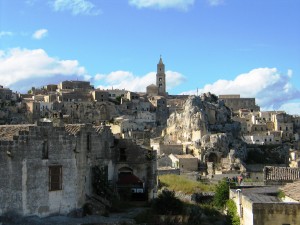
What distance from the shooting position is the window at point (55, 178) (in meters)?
22.0

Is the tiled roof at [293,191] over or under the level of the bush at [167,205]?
over

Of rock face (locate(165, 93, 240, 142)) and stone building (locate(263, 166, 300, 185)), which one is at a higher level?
rock face (locate(165, 93, 240, 142))

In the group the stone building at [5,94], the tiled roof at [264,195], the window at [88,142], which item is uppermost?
the stone building at [5,94]

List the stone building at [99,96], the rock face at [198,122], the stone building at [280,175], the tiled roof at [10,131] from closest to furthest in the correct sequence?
the tiled roof at [10,131], the stone building at [280,175], the rock face at [198,122], the stone building at [99,96]

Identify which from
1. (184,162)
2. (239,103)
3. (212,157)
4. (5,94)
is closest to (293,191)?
(184,162)

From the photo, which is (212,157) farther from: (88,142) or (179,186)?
(88,142)

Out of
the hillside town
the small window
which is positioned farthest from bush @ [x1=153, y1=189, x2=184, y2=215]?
the small window

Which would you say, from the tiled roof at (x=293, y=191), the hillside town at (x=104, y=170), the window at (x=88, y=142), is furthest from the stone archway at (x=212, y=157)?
the window at (x=88, y=142)

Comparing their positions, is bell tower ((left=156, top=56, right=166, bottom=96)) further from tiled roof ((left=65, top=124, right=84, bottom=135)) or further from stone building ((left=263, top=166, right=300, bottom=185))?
tiled roof ((left=65, top=124, right=84, bottom=135))

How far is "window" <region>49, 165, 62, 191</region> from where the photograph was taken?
72.0 feet

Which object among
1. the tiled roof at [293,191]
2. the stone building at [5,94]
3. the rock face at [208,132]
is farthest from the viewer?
the stone building at [5,94]

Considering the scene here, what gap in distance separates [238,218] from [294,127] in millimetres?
98726

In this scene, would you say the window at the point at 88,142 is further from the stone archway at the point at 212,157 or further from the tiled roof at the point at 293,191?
the stone archway at the point at 212,157

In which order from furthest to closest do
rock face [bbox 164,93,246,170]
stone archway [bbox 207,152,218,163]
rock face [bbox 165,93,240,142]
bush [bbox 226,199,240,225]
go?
rock face [bbox 165,93,240,142]
rock face [bbox 164,93,246,170]
stone archway [bbox 207,152,218,163]
bush [bbox 226,199,240,225]
